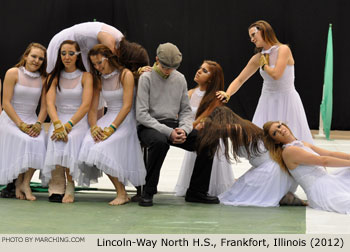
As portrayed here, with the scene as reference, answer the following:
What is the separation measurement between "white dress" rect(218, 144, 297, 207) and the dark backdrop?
5.55 m

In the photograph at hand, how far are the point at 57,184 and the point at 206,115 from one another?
1261 millimetres

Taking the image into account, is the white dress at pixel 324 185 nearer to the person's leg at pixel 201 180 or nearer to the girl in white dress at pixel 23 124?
the person's leg at pixel 201 180

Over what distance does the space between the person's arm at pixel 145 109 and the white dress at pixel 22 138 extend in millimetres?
770

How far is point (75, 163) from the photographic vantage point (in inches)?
198

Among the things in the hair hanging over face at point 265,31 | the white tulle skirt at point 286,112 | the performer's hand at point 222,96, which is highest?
the hair hanging over face at point 265,31

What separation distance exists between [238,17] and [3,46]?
3662 millimetres

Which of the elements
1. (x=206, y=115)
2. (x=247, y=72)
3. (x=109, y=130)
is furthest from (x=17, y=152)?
(x=247, y=72)

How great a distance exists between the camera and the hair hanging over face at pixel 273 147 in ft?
16.6

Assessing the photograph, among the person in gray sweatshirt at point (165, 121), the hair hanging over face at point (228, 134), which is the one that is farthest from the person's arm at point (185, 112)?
the hair hanging over face at point (228, 134)

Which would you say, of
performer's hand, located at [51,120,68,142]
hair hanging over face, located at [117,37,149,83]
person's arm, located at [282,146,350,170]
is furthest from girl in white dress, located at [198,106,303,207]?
performer's hand, located at [51,120,68,142]

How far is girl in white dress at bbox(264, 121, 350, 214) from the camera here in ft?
15.8

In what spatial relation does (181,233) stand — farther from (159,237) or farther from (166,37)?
(166,37)

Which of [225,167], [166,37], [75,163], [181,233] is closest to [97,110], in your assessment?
[75,163]

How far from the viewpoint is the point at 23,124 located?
5.17 metres
